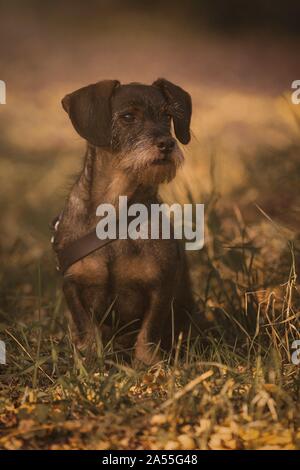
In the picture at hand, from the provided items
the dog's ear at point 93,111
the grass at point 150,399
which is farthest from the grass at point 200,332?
the dog's ear at point 93,111

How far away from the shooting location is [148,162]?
470cm

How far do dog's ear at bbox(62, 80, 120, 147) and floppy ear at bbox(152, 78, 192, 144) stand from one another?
0.34 metres

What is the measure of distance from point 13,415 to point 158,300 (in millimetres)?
1226

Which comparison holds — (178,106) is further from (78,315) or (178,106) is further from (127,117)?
(78,315)

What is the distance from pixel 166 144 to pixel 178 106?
0.44 meters

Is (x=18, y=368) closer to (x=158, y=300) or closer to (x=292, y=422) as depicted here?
(x=158, y=300)

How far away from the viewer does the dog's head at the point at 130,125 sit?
4695mm

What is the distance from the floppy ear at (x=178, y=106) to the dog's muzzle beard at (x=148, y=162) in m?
0.33

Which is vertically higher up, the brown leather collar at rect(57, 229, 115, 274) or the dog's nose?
the dog's nose

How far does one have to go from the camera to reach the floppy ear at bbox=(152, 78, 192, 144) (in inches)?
197

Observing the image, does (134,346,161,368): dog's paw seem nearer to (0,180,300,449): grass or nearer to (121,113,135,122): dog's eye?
(0,180,300,449): grass
